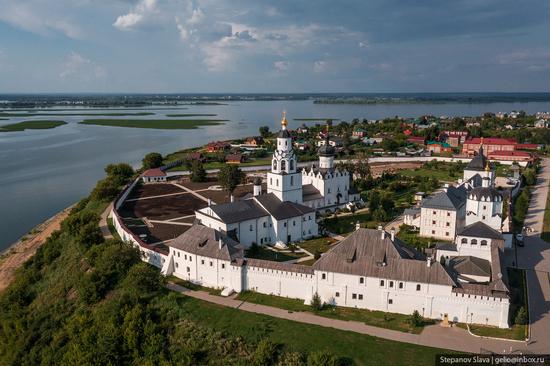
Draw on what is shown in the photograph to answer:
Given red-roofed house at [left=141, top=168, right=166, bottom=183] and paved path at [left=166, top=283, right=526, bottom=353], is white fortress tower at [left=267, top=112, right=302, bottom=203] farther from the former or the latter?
red-roofed house at [left=141, top=168, right=166, bottom=183]

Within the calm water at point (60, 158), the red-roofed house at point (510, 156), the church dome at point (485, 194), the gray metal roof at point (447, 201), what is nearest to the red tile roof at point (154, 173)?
the calm water at point (60, 158)

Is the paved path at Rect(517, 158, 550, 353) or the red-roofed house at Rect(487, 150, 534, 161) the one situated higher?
the red-roofed house at Rect(487, 150, 534, 161)

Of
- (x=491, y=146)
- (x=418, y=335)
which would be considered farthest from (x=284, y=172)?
(x=491, y=146)

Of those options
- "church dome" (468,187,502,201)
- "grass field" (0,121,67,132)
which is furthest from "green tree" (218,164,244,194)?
"grass field" (0,121,67,132)

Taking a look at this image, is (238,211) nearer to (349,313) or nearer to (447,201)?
(349,313)

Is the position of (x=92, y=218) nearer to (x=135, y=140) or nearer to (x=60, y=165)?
(x=60, y=165)
